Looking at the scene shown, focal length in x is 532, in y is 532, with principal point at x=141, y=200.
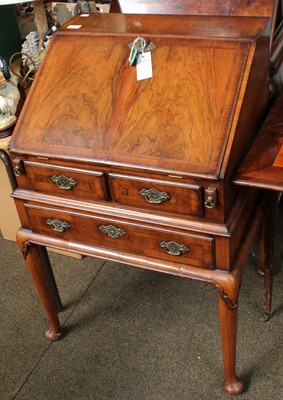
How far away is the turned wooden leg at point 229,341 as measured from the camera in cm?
157

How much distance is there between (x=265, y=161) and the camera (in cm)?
144

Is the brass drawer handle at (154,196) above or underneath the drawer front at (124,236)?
above

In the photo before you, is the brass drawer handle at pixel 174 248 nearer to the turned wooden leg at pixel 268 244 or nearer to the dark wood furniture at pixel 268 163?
the dark wood furniture at pixel 268 163

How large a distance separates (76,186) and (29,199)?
0.58 feet

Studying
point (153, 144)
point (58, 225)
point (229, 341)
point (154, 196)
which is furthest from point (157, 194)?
point (229, 341)

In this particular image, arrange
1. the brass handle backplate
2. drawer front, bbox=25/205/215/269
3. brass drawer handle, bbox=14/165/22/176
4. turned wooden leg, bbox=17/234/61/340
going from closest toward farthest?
the brass handle backplate, drawer front, bbox=25/205/215/269, brass drawer handle, bbox=14/165/22/176, turned wooden leg, bbox=17/234/61/340

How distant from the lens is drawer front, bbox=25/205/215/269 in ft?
4.91

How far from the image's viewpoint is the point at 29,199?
65.2 inches

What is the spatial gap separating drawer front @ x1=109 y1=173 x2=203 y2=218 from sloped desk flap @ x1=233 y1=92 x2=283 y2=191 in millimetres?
125

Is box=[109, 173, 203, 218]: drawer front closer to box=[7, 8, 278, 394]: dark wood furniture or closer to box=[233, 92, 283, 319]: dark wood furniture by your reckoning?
box=[7, 8, 278, 394]: dark wood furniture

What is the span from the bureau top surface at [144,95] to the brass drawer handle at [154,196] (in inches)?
3.3

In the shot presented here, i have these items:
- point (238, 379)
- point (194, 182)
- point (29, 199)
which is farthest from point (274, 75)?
point (238, 379)

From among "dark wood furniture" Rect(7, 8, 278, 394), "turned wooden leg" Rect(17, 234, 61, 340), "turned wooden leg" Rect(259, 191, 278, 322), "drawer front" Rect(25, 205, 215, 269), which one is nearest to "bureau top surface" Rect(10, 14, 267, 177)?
"dark wood furniture" Rect(7, 8, 278, 394)

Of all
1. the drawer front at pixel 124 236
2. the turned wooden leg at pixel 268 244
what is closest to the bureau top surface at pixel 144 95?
the drawer front at pixel 124 236
